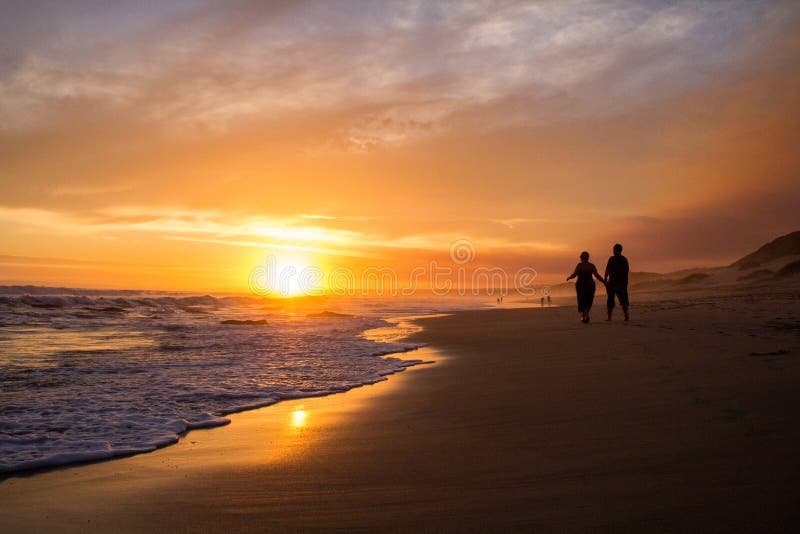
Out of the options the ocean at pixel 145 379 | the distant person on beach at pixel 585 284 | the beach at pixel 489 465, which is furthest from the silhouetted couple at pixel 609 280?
the beach at pixel 489 465

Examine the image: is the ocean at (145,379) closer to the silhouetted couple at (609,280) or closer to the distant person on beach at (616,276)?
the silhouetted couple at (609,280)

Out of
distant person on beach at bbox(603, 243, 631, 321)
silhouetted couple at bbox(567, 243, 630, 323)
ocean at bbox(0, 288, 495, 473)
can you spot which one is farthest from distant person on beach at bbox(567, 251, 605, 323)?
ocean at bbox(0, 288, 495, 473)

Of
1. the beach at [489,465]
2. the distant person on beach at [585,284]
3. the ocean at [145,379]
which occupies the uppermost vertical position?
the distant person on beach at [585,284]

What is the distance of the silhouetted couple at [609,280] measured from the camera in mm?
14109

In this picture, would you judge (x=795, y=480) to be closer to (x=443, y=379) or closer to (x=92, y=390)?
(x=443, y=379)

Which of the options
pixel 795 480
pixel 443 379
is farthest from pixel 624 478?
pixel 443 379

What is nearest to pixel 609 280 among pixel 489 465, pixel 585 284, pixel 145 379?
pixel 585 284

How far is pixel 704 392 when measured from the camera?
497 cm

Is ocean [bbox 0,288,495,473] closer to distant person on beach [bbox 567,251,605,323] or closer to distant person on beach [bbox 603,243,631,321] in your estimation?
distant person on beach [bbox 567,251,605,323]

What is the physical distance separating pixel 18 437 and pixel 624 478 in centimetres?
538

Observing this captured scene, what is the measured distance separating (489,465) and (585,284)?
39.8ft

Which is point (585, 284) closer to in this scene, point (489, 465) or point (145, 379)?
point (145, 379)

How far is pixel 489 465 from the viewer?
3596 millimetres

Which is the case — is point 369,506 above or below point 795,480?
below
